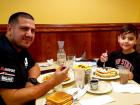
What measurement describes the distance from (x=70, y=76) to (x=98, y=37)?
1213 millimetres

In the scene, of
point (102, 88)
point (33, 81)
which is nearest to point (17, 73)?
point (33, 81)

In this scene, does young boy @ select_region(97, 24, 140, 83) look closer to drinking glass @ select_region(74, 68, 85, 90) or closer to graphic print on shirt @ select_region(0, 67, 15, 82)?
drinking glass @ select_region(74, 68, 85, 90)

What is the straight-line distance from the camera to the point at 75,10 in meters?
2.89

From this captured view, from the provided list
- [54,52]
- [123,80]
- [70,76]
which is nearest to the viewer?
[123,80]

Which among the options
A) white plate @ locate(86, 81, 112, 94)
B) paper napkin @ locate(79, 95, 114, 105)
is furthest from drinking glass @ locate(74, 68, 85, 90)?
paper napkin @ locate(79, 95, 114, 105)

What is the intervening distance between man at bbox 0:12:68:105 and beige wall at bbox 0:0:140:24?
1.11 metres

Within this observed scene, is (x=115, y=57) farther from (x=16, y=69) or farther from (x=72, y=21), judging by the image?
(x=16, y=69)

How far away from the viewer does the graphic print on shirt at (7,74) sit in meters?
1.38

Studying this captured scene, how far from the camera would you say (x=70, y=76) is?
6.31 feet

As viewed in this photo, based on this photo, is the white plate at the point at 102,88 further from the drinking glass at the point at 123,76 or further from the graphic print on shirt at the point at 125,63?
the graphic print on shirt at the point at 125,63

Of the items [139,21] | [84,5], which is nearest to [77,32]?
[84,5]

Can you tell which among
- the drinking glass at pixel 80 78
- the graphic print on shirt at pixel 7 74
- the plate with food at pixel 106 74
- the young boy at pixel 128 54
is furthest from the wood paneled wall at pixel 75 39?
the graphic print on shirt at pixel 7 74

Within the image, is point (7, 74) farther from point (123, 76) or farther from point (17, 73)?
point (123, 76)

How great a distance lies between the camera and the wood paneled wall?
112 inches
